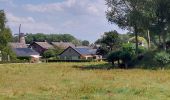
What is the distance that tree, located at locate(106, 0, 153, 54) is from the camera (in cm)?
5683

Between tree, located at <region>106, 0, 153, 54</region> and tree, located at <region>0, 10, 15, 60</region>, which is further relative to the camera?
tree, located at <region>0, 10, 15, 60</region>

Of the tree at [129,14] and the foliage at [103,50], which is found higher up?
the tree at [129,14]

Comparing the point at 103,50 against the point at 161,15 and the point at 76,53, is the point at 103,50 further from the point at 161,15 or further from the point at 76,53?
the point at 161,15

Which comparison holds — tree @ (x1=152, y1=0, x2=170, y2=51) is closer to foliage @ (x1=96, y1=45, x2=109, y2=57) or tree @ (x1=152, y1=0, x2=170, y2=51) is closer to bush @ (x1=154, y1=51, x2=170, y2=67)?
bush @ (x1=154, y1=51, x2=170, y2=67)

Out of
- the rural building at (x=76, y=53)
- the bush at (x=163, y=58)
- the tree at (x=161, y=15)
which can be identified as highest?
the tree at (x=161, y=15)

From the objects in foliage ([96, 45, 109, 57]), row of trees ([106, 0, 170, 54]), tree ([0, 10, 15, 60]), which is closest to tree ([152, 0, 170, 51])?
row of trees ([106, 0, 170, 54])

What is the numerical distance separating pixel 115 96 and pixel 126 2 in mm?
46368

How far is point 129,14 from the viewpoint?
197ft

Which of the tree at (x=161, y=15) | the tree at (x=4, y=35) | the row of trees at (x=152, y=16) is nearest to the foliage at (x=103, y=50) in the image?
the tree at (x=4, y=35)

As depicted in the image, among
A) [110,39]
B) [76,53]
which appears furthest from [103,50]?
[76,53]

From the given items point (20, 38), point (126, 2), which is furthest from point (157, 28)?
point (20, 38)

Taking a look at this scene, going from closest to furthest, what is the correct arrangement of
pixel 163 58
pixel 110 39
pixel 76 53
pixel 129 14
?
pixel 163 58 < pixel 129 14 < pixel 110 39 < pixel 76 53

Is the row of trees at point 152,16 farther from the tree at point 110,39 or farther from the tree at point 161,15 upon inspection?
Answer: the tree at point 110,39

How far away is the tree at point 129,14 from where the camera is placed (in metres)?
56.8
